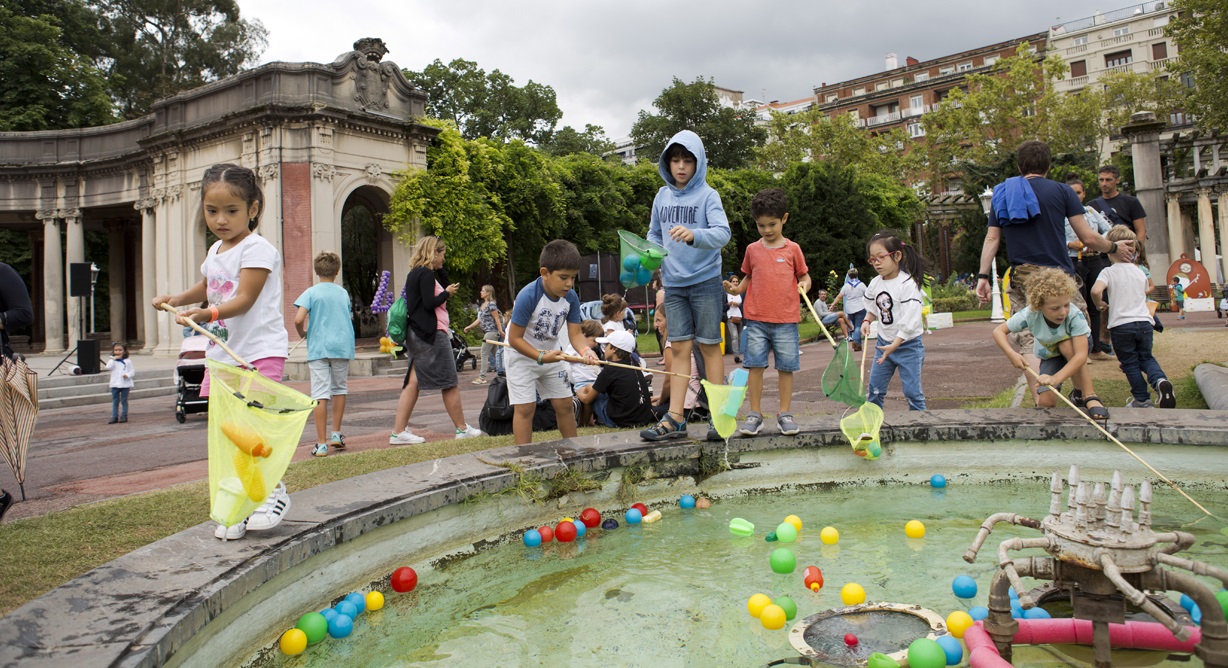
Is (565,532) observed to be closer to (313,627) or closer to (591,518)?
(591,518)

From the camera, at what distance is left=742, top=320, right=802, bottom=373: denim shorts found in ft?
16.6

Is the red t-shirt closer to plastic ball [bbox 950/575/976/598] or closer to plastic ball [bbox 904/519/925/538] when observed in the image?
plastic ball [bbox 904/519/925/538]

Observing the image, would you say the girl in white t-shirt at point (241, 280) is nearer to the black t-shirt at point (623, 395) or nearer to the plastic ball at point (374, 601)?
the plastic ball at point (374, 601)

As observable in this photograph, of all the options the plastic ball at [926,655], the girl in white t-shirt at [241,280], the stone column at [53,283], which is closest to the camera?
the plastic ball at [926,655]

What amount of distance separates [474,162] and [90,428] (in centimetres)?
1356

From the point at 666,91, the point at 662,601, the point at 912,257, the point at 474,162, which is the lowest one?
the point at 662,601

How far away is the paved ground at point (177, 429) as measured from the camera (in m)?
5.93

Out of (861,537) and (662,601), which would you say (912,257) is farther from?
(662,601)

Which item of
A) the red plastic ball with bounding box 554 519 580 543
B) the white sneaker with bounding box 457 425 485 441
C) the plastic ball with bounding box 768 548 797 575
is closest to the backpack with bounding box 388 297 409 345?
the white sneaker with bounding box 457 425 485 441

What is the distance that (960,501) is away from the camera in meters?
4.40

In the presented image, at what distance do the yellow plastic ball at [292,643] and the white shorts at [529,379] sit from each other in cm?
257

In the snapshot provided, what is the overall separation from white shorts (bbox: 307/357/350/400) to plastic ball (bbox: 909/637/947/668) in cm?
526

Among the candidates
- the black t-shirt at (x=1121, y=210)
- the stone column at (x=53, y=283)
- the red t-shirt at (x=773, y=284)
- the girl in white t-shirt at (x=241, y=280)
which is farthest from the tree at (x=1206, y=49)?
the stone column at (x=53, y=283)

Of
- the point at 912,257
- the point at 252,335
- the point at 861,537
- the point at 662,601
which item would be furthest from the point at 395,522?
the point at 912,257
